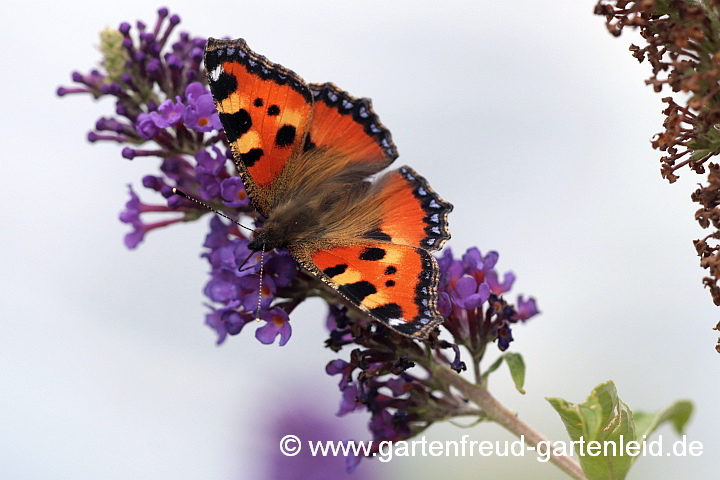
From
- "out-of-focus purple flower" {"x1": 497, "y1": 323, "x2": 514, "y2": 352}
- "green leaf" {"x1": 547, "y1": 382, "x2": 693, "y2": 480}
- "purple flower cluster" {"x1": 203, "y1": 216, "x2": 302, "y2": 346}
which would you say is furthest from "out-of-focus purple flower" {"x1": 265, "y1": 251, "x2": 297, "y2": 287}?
"green leaf" {"x1": 547, "y1": 382, "x2": 693, "y2": 480}

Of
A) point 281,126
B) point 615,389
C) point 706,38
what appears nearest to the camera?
point 706,38

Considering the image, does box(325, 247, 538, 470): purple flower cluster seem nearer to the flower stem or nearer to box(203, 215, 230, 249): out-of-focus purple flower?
the flower stem

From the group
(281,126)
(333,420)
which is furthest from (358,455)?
(333,420)

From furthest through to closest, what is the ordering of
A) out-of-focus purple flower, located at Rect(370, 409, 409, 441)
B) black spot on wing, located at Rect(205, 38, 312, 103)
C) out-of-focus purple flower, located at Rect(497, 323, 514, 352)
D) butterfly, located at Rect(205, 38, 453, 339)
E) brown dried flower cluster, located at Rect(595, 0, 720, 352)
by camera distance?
out-of-focus purple flower, located at Rect(370, 409, 409, 441) < out-of-focus purple flower, located at Rect(497, 323, 514, 352) < black spot on wing, located at Rect(205, 38, 312, 103) < butterfly, located at Rect(205, 38, 453, 339) < brown dried flower cluster, located at Rect(595, 0, 720, 352)

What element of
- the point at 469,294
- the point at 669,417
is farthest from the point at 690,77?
the point at 669,417

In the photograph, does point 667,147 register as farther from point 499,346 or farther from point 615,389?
point 499,346
